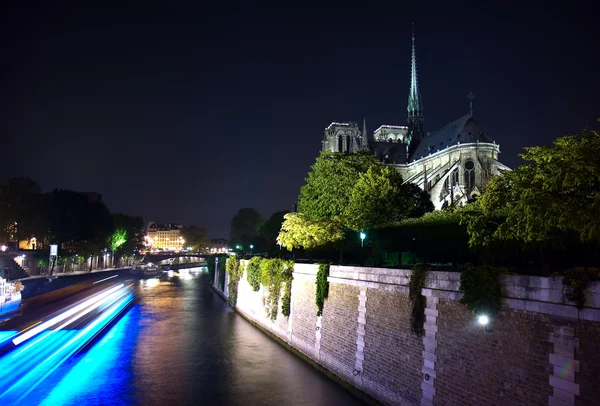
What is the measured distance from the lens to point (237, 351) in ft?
88.3

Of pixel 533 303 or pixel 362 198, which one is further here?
pixel 362 198

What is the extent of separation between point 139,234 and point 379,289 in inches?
4519

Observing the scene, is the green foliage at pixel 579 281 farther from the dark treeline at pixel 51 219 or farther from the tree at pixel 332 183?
the dark treeline at pixel 51 219

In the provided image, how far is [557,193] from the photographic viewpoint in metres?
12.7

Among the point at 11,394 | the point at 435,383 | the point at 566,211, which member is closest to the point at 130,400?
the point at 11,394

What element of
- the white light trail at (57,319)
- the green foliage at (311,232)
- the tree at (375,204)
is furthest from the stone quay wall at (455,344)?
the white light trail at (57,319)

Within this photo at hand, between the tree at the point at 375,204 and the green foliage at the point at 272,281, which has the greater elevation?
the tree at the point at 375,204

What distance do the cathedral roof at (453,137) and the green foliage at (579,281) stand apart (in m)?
85.9

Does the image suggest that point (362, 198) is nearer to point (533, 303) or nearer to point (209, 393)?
point (209, 393)

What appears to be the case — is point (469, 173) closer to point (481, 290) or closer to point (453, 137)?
point (453, 137)

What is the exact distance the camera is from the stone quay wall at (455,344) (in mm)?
9438

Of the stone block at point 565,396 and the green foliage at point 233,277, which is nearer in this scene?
the stone block at point 565,396

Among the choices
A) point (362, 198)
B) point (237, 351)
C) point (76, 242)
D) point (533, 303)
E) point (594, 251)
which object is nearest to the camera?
point (533, 303)

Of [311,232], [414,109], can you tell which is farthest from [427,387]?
Result: [414,109]
